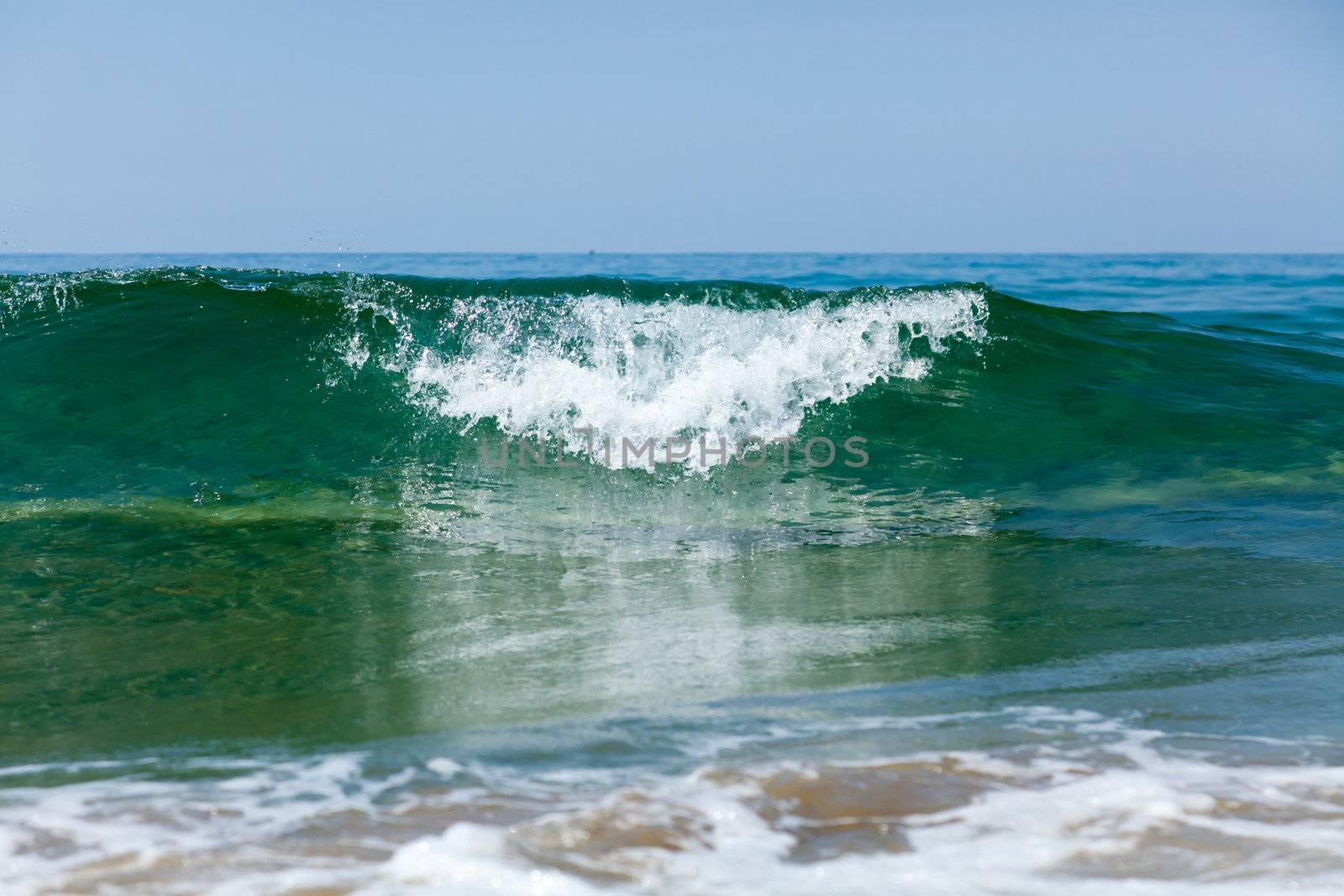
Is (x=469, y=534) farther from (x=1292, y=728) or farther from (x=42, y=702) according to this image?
(x=1292, y=728)

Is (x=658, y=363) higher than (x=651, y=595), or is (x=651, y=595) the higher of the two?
(x=658, y=363)

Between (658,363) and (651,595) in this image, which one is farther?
(658,363)

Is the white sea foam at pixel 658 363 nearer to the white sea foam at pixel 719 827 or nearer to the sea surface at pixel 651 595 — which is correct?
the sea surface at pixel 651 595

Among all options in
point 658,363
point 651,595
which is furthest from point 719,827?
point 658,363

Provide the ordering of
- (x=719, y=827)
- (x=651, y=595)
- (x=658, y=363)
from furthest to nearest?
(x=658, y=363) < (x=651, y=595) < (x=719, y=827)

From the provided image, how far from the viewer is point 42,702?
2916 mm

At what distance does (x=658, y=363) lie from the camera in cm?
737

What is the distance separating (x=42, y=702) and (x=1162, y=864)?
2870 mm

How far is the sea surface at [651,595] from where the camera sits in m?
2.18

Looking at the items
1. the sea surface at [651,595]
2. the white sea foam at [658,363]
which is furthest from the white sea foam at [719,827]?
the white sea foam at [658,363]

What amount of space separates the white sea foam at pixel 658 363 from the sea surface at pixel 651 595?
0.11 ft

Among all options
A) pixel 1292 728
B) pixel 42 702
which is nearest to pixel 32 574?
pixel 42 702

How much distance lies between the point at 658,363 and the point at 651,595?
3.61 meters

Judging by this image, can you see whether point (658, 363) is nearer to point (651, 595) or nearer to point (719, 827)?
point (651, 595)
